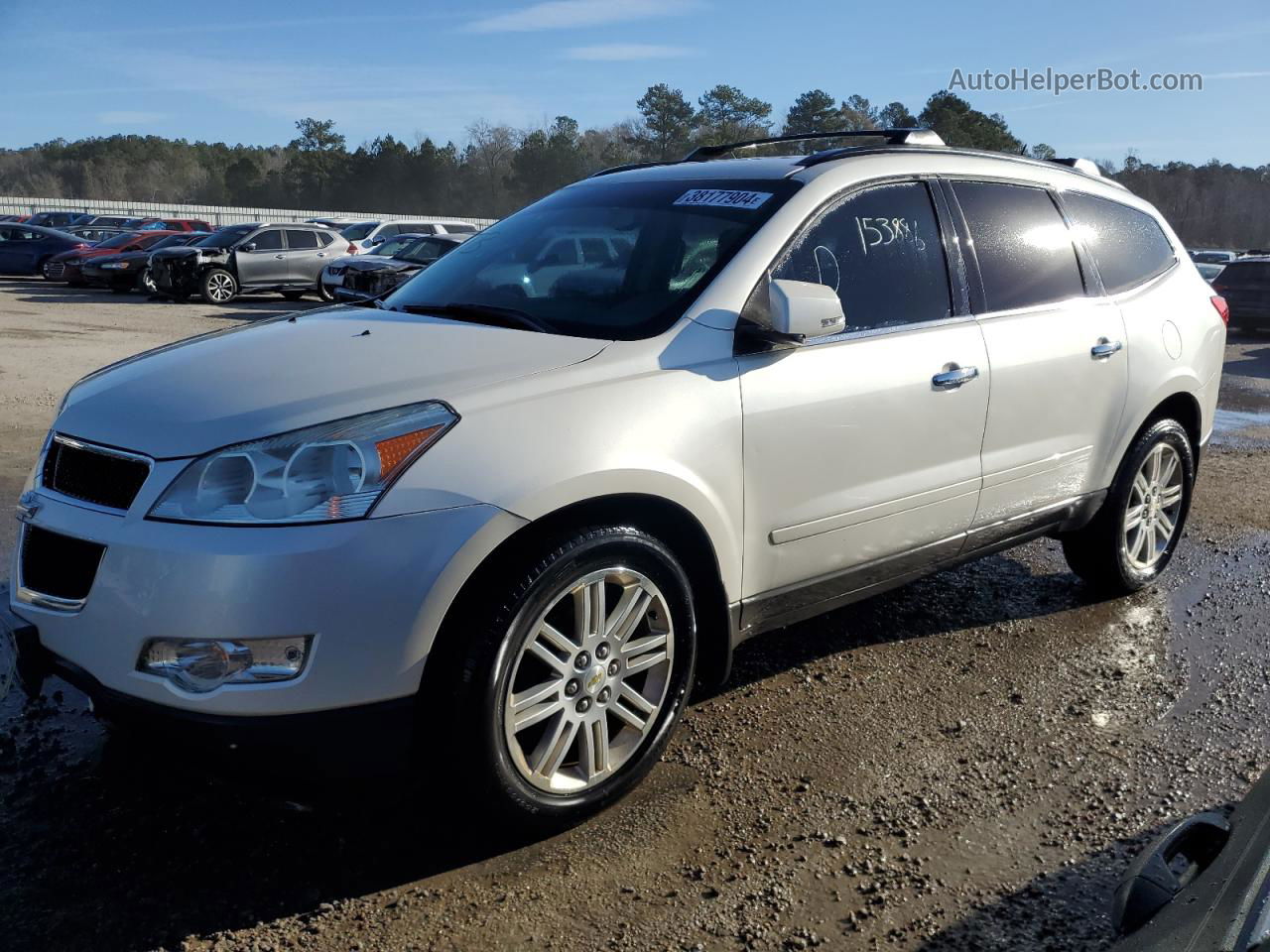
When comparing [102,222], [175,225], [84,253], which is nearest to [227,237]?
[84,253]

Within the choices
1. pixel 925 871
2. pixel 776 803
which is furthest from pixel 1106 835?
pixel 776 803

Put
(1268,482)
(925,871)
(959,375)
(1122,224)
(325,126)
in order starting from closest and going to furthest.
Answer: (925,871) → (959,375) → (1122,224) → (1268,482) → (325,126)

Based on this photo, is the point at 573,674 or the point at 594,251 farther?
the point at 594,251

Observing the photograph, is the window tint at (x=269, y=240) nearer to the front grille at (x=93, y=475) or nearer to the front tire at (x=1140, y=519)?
the front tire at (x=1140, y=519)

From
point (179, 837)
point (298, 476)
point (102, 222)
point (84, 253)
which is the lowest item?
point (179, 837)

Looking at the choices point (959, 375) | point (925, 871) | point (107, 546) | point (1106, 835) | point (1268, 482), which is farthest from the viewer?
point (1268, 482)

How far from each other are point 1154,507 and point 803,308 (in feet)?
9.18

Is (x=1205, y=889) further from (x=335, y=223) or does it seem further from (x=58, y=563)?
(x=335, y=223)

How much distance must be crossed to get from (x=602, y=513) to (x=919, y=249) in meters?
1.73

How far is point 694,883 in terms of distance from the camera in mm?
2795

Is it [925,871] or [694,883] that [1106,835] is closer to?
[925,871]

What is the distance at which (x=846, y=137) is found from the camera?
4.75 meters

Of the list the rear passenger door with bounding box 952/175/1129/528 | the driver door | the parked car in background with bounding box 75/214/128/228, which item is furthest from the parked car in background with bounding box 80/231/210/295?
the driver door

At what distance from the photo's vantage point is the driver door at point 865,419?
3.38 meters
